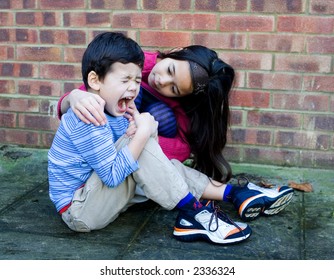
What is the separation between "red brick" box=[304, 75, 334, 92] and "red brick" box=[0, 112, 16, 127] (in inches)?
85.1

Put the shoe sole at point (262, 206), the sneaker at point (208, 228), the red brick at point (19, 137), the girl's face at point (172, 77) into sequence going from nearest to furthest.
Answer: the sneaker at point (208, 228) < the shoe sole at point (262, 206) < the girl's face at point (172, 77) < the red brick at point (19, 137)

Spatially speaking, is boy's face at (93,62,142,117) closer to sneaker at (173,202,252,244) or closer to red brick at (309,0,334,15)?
sneaker at (173,202,252,244)

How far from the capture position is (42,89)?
3.91 m

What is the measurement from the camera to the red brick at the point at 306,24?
343cm

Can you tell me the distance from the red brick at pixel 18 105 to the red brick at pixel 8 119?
4 centimetres

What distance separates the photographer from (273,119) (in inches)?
142

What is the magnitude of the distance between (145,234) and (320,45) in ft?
5.85

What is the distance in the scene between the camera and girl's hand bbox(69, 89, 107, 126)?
2389 millimetres

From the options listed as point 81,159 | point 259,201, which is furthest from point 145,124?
point 259,201

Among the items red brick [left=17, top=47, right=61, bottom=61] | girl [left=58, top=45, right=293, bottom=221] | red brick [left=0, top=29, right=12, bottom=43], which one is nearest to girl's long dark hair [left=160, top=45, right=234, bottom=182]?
girl [left=58, top=45, right=293, bottom=221]

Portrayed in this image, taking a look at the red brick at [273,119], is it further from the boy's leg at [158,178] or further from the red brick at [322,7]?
the boy's leg at [158,178]

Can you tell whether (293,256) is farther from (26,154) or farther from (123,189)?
(26,154)

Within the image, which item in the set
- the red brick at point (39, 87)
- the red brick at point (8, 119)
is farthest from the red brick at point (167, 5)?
the red brick at point (8, 119)

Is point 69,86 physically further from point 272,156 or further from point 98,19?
point 272,156
